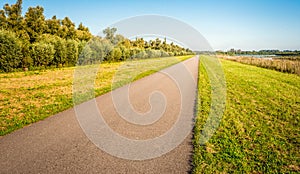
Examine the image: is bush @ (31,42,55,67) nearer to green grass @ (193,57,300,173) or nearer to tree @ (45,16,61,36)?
green grass @ (193,57,300,173)

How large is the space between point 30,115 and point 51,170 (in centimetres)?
317

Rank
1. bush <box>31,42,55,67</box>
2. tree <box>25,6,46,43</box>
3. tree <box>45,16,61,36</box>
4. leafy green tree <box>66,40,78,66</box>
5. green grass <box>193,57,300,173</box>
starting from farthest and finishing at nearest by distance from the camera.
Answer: tree <box>45,16,61,36</box>, tree <box>25,6,46,43</box>, leafy green tree <box>66,40,78,66</box>, bush <box>31,42,55,67</box>, green grass <box>193,57,300,173</box>

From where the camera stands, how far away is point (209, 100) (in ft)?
24.7

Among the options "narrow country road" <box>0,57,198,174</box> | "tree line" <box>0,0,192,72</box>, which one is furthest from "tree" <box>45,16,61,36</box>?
"narrow country road" <box>0,57,198,174</box>

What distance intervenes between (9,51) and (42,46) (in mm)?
3534

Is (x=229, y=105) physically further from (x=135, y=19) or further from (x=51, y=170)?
(x=51, y=170)

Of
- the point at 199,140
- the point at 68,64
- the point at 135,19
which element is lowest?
the point at 199,140

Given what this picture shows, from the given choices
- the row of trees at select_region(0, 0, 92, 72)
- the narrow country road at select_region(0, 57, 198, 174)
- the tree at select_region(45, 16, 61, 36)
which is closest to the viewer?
the narrow country road at select_region(0, 57, 198, 174)

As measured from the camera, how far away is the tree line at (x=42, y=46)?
15672 mm

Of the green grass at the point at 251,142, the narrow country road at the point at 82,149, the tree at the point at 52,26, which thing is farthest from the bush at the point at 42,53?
the tree at the point at 52,26

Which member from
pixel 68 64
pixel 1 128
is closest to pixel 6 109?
pixel 1 128

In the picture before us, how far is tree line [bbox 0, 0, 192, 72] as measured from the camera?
15.7 meters

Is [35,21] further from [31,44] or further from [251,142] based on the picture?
[251,142]

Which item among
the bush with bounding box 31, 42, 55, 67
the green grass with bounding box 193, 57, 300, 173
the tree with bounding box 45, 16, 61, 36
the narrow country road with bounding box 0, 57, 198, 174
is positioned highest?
the tree with bounding box 45, 16, 61, 36
